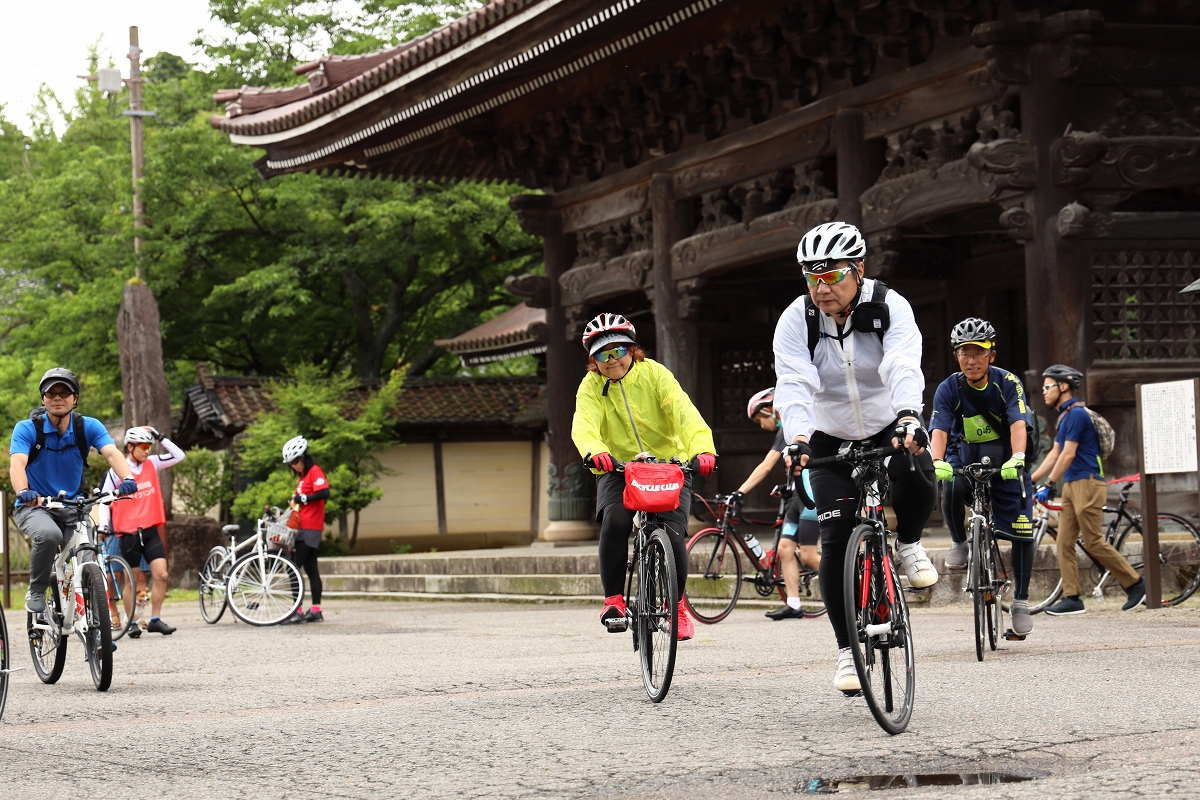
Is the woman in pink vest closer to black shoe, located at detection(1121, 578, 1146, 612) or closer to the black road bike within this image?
black shoe, located at detection(1121, 578, 1146, 612)

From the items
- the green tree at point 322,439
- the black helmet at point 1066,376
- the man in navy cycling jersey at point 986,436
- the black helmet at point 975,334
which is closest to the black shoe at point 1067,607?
the black helmet at point 1066,376

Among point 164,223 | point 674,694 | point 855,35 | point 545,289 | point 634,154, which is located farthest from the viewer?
point 164,223

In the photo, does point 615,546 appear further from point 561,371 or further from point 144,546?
point 561,371

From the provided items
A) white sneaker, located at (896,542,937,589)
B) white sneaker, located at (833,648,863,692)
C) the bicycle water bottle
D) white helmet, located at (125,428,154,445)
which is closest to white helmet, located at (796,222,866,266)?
white sneaker, located at (896,542,937,589)

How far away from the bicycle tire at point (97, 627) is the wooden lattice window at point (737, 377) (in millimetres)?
12226

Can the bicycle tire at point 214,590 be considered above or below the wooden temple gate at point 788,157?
below

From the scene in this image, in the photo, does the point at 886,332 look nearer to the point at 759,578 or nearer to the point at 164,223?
the point at 759,578

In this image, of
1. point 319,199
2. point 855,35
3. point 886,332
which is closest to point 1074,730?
point 886,332

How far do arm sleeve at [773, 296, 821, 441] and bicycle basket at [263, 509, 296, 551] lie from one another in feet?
31.8

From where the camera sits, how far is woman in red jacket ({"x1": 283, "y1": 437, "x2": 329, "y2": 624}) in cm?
1505

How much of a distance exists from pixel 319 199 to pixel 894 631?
26.4m

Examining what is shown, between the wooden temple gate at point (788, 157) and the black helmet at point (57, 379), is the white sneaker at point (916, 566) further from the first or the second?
the wooden temple gate at point (788, 157)

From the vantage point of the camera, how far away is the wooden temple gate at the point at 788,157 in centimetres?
1312

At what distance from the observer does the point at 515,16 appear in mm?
15531
